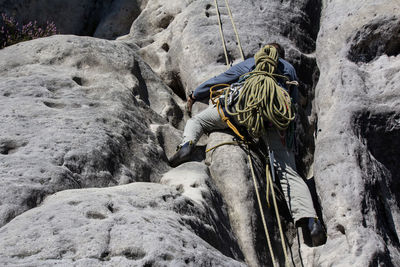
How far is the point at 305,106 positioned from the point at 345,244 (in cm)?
243

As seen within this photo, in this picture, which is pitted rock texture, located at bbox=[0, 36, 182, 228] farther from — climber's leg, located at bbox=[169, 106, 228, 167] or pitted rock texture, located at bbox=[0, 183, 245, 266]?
pitted rock texture, located at bbox=[0, 183, 245, 266]

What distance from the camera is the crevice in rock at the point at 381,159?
176 inches

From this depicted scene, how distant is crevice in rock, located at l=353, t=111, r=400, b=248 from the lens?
14.7ft

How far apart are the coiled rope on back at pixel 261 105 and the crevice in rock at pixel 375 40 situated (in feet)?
3.24

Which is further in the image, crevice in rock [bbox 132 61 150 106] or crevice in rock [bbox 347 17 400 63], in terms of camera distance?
crevice in rock [bbox 132 61 150 106]

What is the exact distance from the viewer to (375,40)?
535 cm

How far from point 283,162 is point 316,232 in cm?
74

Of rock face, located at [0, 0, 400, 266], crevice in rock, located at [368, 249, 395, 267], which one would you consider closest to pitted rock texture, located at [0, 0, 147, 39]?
rock face, located at [0, 0, 400, 266]

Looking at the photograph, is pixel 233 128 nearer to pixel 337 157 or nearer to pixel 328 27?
pixel 337 157

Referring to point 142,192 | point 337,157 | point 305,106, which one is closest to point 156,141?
point 142,192

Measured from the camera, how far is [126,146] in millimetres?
4449

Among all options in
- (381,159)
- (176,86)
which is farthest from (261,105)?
(176,86)

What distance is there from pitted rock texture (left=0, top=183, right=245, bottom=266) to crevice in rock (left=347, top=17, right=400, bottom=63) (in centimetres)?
292

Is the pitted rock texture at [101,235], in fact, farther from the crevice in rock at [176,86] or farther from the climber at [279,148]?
the crevice in rock at [176,86]
